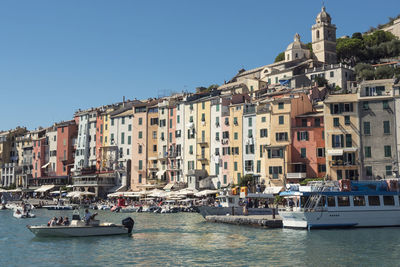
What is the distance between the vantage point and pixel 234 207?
5284 cm

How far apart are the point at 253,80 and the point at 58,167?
44.9 metres

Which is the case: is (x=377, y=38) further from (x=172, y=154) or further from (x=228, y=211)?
(x=228, y=211)

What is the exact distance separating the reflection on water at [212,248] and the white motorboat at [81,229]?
649 mm

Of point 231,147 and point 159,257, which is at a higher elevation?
point 231,147

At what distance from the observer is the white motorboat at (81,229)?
38.1 meters

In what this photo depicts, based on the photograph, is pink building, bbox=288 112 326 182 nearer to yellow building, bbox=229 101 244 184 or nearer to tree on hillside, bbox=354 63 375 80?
yellow building, bbox=229 101 244 184

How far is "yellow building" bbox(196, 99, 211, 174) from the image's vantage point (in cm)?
8050

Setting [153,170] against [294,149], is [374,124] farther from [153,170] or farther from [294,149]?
[153,170]

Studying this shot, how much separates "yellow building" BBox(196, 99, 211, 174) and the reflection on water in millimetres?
37189

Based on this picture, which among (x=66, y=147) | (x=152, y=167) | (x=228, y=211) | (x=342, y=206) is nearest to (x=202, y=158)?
(x=152, y=167)

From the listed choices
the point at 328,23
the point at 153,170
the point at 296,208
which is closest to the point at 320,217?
the point at 296,208

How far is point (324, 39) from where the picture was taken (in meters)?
122

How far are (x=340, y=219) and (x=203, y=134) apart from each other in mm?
41262

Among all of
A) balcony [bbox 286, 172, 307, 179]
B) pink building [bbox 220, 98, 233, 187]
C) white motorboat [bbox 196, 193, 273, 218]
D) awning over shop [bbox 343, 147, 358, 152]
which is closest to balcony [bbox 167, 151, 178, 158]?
pink building [bbox 220, 98, 233, 187]
